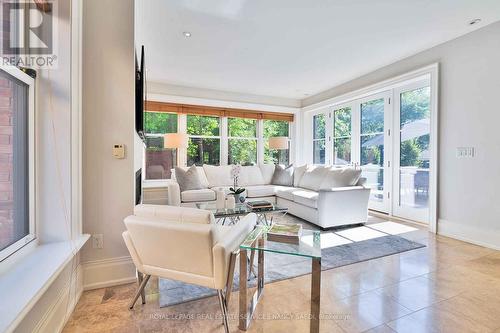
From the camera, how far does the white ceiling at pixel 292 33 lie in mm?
2529

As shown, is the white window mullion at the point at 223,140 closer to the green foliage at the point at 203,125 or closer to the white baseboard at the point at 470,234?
the green foliage at the point at 203,125

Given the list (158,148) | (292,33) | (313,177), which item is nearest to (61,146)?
(292,33)

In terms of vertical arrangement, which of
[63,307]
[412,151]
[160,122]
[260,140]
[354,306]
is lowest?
[354,306]

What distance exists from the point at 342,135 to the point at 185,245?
4.89 m

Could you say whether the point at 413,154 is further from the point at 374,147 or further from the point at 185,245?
the point at 185,245

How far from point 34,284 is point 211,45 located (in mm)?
3235

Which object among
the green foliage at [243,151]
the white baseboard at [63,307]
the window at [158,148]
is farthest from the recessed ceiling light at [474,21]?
the window at [158,148]

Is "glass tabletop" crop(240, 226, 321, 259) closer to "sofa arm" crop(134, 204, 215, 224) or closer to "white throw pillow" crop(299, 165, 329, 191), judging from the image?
"sofa arm" crop(134, 204, 215, 224)

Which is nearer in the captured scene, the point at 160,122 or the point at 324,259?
the point at 324,259

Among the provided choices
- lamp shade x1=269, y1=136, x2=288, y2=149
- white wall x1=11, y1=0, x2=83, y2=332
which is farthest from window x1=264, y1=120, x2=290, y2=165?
white wall x1=11, y1=0, x2=83, y2=332

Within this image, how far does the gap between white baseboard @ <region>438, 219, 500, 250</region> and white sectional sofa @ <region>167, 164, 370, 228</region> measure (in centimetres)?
97

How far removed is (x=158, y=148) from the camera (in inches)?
203

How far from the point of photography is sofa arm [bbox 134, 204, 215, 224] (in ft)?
4.40

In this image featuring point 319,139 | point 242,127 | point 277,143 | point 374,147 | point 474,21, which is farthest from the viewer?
point 319,139
